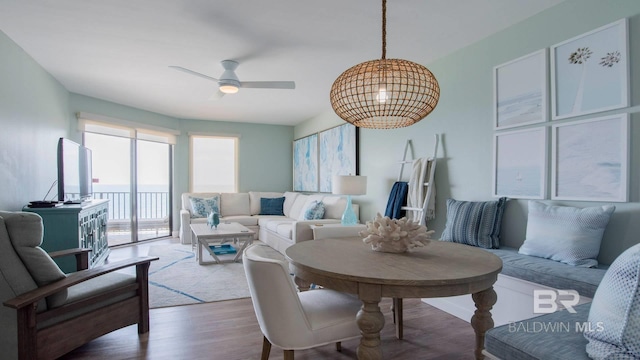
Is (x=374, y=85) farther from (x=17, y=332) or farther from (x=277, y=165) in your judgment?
(x=277, y=165)

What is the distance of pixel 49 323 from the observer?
1919 mm

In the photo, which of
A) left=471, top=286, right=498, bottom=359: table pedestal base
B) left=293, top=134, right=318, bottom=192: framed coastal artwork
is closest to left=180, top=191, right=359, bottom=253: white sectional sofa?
left=293, top=134, right=318, bottom=192: framed coastal artwork

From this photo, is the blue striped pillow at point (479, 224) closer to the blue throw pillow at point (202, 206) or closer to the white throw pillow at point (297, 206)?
the white throw pillow at point (297, 206)

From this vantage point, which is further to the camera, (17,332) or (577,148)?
(577,148)

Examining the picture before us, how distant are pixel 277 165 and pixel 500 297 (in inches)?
230

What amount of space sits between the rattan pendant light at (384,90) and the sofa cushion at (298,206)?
13.4 ft

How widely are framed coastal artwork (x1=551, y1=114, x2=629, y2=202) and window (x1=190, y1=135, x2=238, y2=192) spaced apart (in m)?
6.06

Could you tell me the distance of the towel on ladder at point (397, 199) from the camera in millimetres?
3883

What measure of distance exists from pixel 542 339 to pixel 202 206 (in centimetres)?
587

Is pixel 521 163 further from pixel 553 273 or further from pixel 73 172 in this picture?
pixel 73 172

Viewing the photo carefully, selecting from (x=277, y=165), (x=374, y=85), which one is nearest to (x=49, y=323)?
(x=374, y=85)

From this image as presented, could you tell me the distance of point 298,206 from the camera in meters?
6.27

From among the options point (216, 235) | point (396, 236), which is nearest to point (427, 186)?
point (396, 236)

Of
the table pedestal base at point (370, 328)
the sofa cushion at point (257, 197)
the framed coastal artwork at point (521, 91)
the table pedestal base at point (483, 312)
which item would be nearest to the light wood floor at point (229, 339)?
the table pedestal base at point (483, 312)
